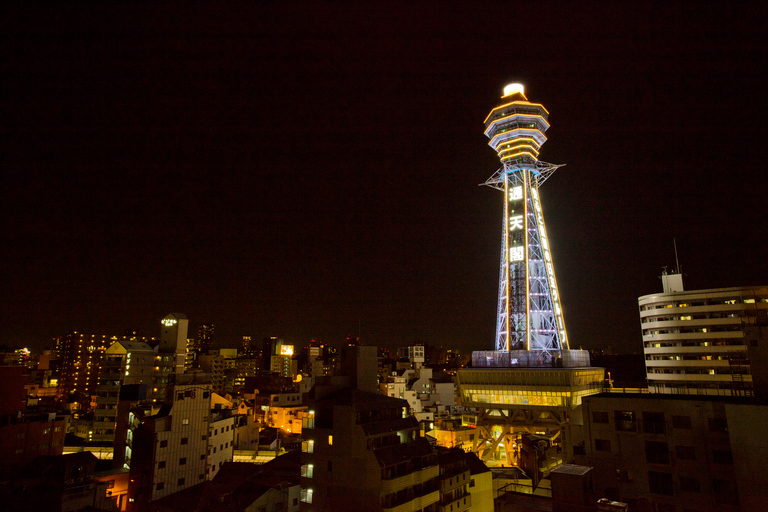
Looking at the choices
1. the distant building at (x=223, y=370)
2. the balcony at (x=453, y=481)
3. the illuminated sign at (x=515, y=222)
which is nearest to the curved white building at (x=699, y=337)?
the illuminated sign at (x=515, y=222)

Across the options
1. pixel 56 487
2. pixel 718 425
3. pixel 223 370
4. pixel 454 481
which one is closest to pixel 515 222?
pixel 454 481

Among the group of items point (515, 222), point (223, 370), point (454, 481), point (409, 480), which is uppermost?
point (515, 222)

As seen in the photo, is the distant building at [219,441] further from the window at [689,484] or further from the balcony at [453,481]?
the window at [689,484]

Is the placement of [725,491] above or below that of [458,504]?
above

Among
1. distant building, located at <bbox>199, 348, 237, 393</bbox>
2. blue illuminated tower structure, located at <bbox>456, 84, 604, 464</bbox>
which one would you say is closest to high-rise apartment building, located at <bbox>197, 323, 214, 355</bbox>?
distant building, located at <bbox>199, 348, 237, 393</bbox>

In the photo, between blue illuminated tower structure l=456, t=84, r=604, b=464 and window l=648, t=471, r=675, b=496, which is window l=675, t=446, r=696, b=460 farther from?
blue illuminated tower structure l=456, t=84, r=604, b=464

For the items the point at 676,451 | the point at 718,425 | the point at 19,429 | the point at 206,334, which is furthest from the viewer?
the point at 206,334

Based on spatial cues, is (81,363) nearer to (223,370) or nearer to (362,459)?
(223,370)
